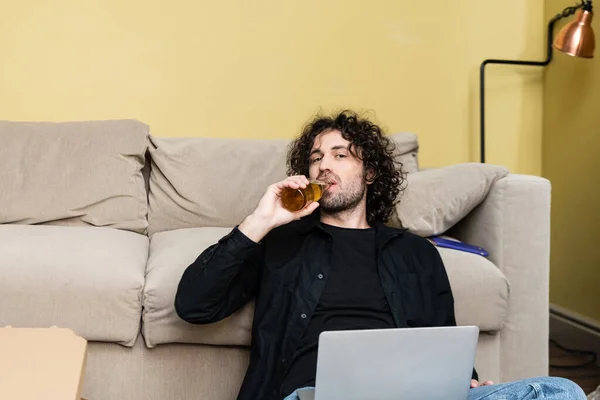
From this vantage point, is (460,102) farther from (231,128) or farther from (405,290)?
(405,290)

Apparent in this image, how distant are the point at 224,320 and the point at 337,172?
48 centimetres

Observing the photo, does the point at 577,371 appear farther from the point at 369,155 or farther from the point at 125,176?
the point at 125,176

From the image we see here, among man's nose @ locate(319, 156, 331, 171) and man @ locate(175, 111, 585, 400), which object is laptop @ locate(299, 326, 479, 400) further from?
man's nose @ locate(319, 156, 331, 171)

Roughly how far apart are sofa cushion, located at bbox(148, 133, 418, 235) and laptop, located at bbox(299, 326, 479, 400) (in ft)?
4.07

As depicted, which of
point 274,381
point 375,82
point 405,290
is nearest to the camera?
point 274,381

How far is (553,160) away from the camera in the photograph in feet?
10.5

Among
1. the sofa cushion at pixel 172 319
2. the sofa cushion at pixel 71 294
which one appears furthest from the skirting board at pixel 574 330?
the sofa cushion at pixel 71 294

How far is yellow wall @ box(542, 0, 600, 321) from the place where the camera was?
9.64 feet

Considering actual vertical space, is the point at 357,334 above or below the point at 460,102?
below

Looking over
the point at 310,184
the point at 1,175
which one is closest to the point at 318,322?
the point at 310,184

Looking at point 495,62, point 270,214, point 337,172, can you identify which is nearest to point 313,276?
point 270,214

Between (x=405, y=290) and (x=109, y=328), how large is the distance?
2.45ft

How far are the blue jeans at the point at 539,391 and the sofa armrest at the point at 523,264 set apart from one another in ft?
2.84

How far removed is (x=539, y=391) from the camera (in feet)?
4.01
